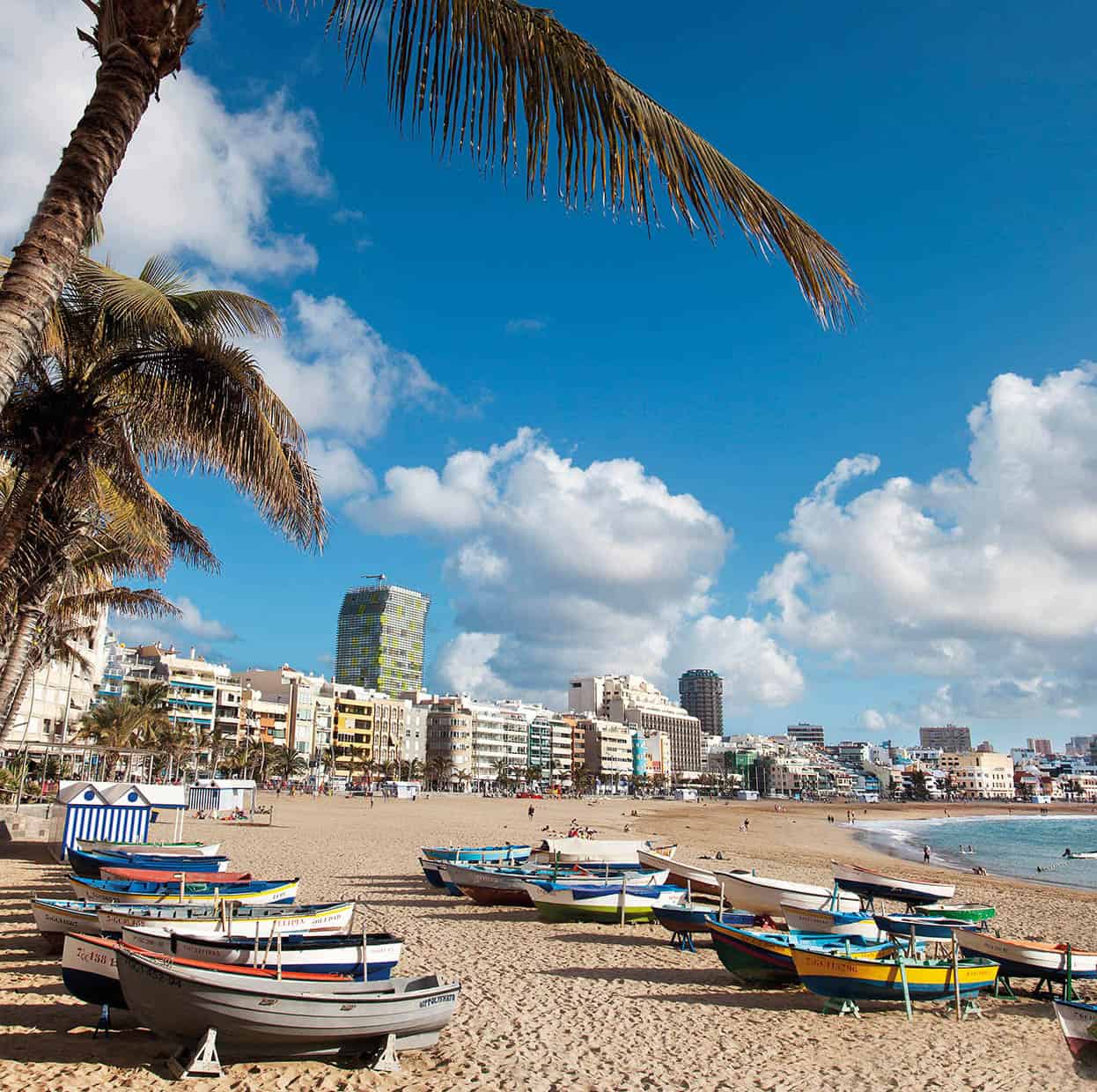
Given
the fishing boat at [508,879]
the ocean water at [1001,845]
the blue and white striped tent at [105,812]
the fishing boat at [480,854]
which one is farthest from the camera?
the ocean water at [1001,845]

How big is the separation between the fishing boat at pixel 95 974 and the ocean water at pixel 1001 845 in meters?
39.3

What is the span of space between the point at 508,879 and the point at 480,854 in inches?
186

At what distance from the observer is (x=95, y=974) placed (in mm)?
9312

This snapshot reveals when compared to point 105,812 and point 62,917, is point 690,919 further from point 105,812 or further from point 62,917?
point 105,812

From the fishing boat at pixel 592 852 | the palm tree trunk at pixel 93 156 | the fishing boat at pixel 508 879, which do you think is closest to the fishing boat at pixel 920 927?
the fishing boat at pixel 508 879

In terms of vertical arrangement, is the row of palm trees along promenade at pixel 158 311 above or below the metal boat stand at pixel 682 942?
above

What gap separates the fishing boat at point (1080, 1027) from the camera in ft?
31.9

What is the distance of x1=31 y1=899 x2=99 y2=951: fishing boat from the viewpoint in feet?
38.2

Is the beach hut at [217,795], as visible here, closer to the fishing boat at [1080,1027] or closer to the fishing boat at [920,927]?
the fishing boat at [920,927]

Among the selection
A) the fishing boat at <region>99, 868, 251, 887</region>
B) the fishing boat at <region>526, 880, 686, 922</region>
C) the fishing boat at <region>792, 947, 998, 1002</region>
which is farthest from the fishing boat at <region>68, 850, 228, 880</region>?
the fishing boat at <region>792, 947, 998, 1002</region>

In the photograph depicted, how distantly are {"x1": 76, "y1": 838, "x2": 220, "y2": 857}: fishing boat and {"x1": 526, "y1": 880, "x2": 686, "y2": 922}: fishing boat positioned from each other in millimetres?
8209

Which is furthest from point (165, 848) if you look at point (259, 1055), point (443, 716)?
point (443, 716)

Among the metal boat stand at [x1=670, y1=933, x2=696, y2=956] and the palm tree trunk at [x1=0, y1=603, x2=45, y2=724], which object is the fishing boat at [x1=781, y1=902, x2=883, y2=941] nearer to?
the metal boat stand at [x1=670, y1=933, x2=696, y2=956]

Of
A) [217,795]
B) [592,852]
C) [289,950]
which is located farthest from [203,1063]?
[217,795]
